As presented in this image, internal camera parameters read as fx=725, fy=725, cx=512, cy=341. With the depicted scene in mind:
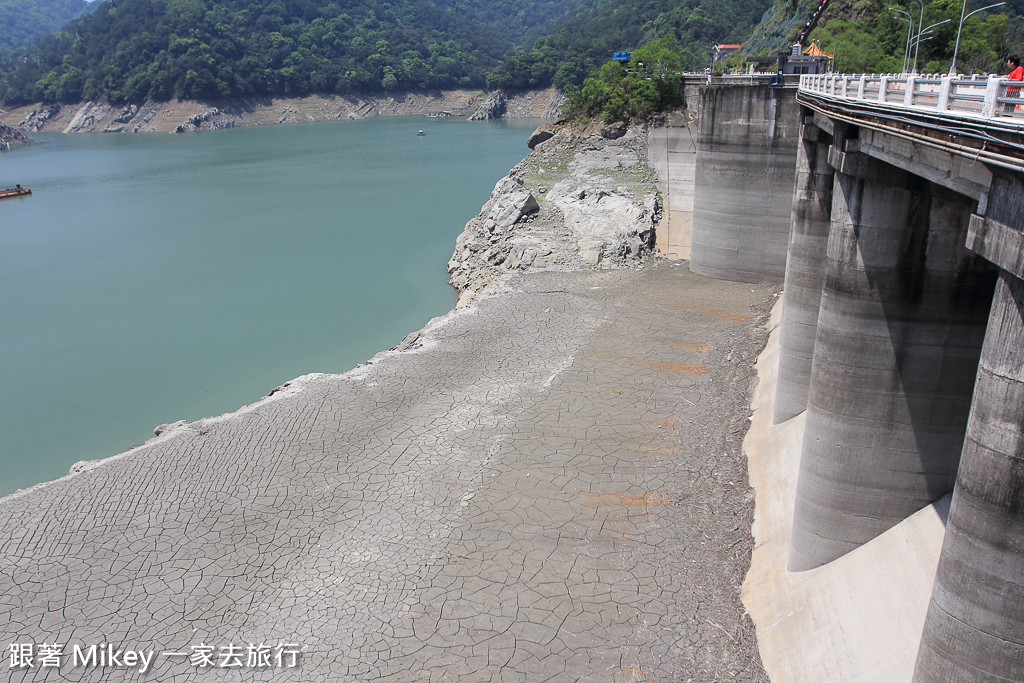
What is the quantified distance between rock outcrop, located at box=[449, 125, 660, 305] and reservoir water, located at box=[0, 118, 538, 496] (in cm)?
248

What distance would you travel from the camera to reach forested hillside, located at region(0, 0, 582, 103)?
415ft

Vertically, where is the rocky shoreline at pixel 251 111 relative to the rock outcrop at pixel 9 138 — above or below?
above

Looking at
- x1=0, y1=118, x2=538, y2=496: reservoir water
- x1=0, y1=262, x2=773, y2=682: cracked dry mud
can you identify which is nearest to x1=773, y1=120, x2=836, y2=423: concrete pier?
x1=0, y1=262, x2=773, y2=682: cracked dry mud

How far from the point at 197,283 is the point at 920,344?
3156 centimetres

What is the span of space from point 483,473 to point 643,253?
55.4 ft

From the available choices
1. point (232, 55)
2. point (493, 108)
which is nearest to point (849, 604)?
point (493, 108)

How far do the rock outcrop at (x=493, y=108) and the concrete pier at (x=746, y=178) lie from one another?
106785 millimetres

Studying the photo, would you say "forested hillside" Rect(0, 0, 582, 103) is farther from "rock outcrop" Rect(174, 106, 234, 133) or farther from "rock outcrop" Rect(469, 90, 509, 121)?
"rock outcrop" Rect(469, 90, 509, 121)

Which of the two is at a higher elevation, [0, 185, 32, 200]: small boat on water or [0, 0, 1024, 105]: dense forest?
[0, 0, 1024, 105]: dense forest

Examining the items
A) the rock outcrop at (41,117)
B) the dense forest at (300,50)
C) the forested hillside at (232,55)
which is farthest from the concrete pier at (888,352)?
the rock outcrop at (41,117)

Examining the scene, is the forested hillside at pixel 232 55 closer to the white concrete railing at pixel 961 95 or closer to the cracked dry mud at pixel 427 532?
the cracked dry mud at pixel 427 532

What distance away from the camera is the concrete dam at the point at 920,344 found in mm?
5781

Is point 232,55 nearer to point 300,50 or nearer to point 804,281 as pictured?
point 300,50

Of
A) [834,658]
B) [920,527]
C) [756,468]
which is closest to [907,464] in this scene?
[920,527]
